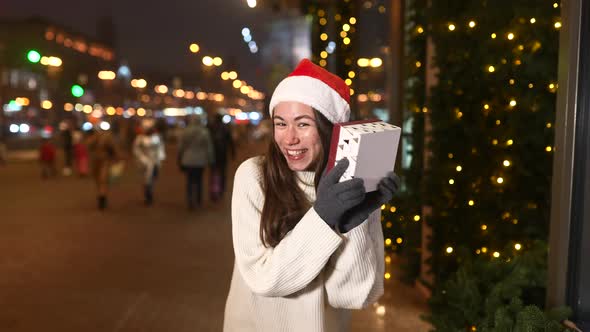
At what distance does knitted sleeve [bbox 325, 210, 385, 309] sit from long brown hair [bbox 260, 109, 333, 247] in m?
0.22

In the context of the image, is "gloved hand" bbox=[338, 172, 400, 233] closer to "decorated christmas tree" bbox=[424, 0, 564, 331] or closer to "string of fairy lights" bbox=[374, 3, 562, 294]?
"decorated christmas tree" bbox=[424, 0, 564, 331]

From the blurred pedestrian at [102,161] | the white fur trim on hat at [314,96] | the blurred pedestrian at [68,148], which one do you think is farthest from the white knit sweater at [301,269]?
the blurred pedestrian at [68,148]

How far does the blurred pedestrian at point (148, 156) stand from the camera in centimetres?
1392

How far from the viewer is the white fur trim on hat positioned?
8.01 feet

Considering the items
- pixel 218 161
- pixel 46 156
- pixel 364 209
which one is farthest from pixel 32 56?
pixel 364 209

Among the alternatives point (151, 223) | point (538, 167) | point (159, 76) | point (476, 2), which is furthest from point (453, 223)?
point (159, 76)

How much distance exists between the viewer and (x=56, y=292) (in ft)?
22.4

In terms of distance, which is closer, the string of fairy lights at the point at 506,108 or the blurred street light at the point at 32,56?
the string of fairy lights at the point at 506,108

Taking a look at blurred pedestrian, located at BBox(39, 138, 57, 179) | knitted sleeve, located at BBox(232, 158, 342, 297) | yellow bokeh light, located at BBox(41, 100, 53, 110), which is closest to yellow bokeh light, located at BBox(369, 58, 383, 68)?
Answer: knitted sleeve, located at BBox(232, 158, 342, 297)

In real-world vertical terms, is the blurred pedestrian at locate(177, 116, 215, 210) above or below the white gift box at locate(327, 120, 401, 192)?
below

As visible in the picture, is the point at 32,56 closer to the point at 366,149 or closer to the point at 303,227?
the point at 303,227

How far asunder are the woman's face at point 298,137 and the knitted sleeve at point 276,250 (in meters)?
0.16

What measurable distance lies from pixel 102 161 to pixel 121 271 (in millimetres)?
6161

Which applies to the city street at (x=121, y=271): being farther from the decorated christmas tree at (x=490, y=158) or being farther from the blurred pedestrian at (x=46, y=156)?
the blurred pedestrian at (x=46, y=156)
